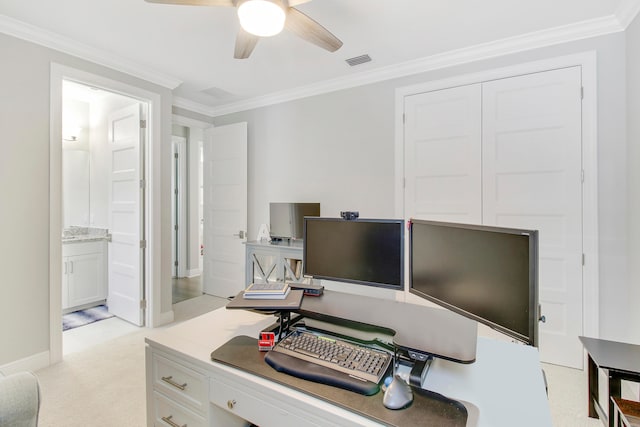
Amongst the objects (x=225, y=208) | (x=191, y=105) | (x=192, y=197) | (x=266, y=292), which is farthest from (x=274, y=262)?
(x=192, y=197)

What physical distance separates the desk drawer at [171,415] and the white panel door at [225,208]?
8.49ft

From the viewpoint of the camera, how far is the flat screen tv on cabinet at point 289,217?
3363 millimetres

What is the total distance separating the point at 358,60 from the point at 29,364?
3.70m

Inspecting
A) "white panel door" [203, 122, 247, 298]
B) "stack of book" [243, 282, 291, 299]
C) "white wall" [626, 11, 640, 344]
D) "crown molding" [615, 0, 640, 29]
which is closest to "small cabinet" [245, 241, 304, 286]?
"white panel door" [203, 122, 247, 298]

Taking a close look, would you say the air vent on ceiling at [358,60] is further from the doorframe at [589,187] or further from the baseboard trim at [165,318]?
the baseboard trim at [165,318]

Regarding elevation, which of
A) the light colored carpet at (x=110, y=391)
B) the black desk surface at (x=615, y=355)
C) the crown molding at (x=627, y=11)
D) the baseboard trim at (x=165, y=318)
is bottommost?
the light colored carpet at (x=110, y=391)

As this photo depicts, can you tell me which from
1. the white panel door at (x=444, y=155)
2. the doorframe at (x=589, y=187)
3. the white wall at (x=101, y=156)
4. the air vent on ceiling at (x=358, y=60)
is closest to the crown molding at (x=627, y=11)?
the doorframe at (x=589, y=187)

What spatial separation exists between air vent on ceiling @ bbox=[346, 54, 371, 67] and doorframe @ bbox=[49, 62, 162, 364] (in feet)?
6.63

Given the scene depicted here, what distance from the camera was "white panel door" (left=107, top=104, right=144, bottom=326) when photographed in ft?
10.7

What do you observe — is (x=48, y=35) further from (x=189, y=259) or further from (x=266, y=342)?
(x=189, y=259)

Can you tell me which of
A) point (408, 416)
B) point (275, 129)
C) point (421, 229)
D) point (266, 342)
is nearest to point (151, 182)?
point (275, 129)

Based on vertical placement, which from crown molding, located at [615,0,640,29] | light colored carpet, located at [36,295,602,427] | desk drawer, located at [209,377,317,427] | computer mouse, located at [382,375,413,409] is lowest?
light colored carpet, located at [36,295,602,427]

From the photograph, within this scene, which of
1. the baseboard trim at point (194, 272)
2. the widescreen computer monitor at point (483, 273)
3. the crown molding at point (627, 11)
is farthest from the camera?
the baseboard trim at point (194, 272)

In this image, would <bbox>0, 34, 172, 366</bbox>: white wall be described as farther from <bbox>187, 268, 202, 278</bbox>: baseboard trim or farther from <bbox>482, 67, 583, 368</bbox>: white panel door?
<bbox>482, 67, 583, 368</bbox>: white panel door
